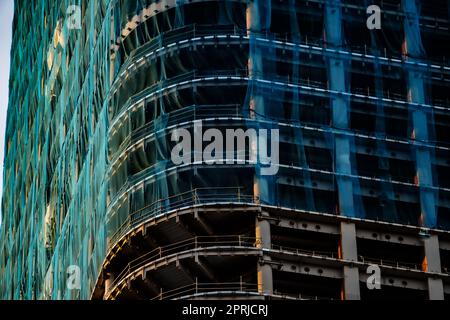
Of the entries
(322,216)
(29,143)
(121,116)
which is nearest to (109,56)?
(121,116)

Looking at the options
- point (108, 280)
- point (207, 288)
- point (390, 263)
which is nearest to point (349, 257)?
point (390, 263)

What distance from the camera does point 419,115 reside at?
7856 cm

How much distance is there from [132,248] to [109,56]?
14444 mm

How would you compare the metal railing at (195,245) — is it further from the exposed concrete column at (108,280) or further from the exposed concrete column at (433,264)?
the exposed concrete column at (433,264)

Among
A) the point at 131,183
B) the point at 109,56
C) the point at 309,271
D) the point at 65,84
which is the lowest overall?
the point at 309,271

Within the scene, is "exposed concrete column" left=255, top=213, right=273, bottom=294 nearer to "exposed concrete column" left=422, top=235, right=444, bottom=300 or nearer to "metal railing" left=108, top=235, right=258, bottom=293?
"metal railing" left=108, top=235, right=258, bottom=293

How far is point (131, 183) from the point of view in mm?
75500

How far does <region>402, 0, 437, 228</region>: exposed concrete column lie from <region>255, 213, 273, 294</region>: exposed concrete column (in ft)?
29.2

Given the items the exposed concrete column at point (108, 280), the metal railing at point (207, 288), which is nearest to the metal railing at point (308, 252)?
the metal railing at point (207, 288)

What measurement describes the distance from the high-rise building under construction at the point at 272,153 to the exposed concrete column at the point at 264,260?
0.07 meters

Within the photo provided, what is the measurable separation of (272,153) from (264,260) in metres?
6.55

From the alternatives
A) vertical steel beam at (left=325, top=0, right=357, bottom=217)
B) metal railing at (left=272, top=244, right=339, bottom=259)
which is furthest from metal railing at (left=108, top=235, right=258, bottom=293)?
vertical steel beam at (left=325, top=0, right=357, bottom=217)
